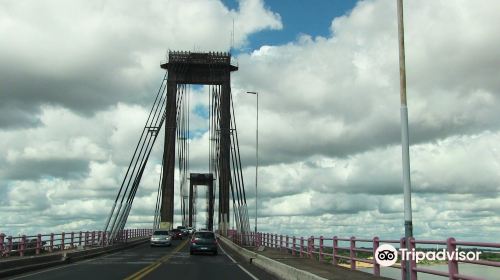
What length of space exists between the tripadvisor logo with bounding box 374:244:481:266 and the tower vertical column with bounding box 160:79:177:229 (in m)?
55.8

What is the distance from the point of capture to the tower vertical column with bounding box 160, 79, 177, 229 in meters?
70.9

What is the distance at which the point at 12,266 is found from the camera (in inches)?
868

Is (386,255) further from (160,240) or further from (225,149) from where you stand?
(225,149)

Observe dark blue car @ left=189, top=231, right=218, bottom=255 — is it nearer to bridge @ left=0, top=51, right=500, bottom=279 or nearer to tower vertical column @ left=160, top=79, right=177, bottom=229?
bridge @ left=0, top=51, right=500, bottom=279

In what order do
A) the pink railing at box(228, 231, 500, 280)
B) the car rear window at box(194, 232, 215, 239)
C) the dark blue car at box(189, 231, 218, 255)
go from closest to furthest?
the pink railing at box(228, 231, 500, 280) < the dark blue car at box(189, 231, 218, 255) < the car rear window at box(194, 232, 215, 239)

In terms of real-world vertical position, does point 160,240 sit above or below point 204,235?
below

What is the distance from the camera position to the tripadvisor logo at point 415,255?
11.1m

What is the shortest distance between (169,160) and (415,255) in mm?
60624

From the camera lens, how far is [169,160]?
72.7 meters

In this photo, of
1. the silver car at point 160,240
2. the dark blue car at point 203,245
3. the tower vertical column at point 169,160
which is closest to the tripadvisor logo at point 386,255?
the dark blue car at point 203,245

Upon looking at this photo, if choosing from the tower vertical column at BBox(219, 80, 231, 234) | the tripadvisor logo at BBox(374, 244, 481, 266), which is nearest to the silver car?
the tower vertical column at BBox(219, 80, 231, 234)

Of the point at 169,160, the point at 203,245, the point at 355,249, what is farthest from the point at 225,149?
the point at 355,249

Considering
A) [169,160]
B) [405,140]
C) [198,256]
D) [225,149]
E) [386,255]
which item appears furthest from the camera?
[225,149]

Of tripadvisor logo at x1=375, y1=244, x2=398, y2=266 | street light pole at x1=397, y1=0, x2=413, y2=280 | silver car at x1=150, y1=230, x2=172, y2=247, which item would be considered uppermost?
street light pole at x1=397, y1=0, x2=413, y2=280
